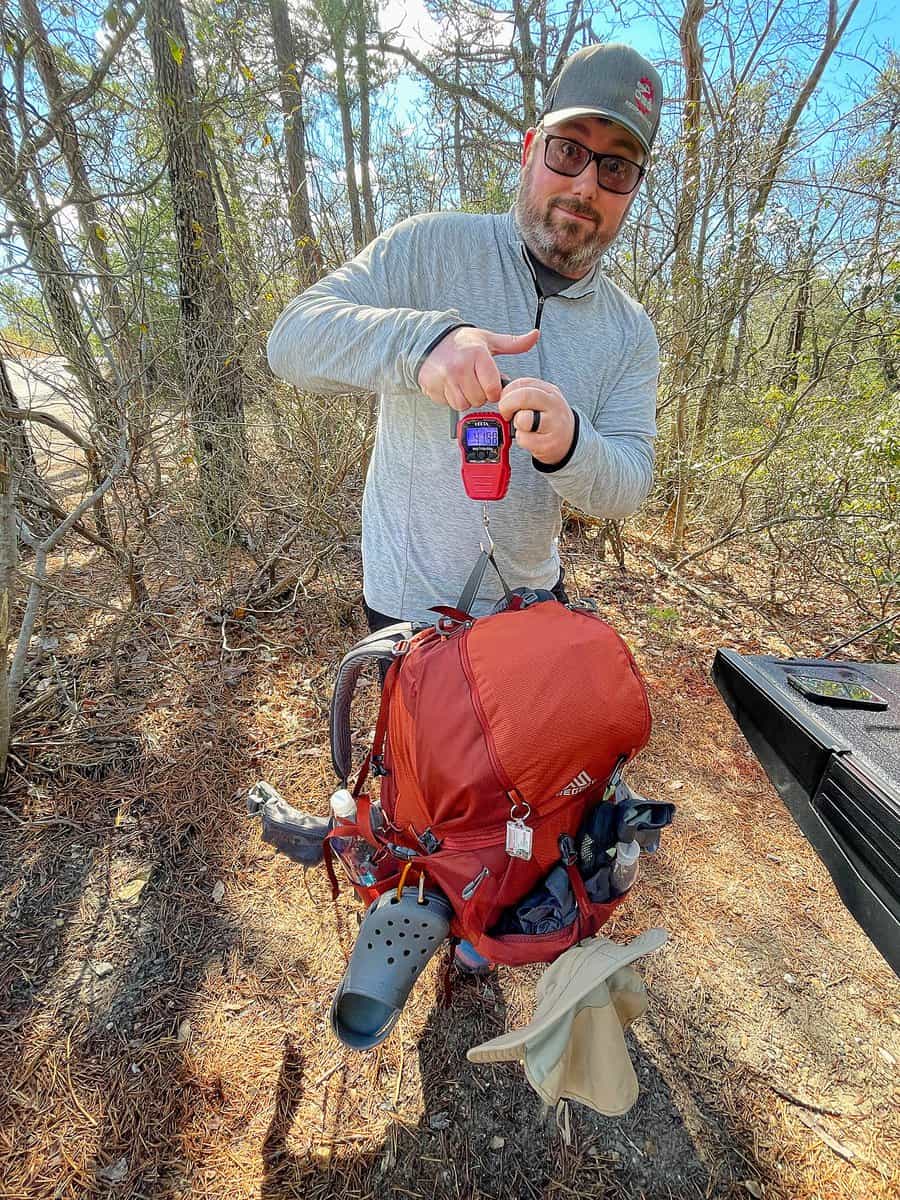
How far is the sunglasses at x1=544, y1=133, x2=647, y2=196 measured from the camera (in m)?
1.28

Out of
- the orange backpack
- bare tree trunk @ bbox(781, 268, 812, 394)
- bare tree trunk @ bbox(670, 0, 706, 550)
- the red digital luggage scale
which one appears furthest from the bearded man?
bare tree trunk @ bbox(781, 268, 812, 394)

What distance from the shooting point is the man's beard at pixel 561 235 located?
129cm

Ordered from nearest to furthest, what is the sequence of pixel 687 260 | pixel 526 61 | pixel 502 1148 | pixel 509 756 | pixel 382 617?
pixel 509 756
pixel 502 1148
pixel 382 617
pixel 687 260
pixel 526 61

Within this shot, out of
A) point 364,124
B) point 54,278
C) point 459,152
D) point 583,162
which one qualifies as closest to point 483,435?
point 583,162

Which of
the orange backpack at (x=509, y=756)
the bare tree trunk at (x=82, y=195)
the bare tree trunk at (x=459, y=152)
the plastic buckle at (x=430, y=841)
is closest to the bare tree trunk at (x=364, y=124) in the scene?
the bare tree trunk at (x=459, y=152)

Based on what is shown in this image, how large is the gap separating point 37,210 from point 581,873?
354 centimetres

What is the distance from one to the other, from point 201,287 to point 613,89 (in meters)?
3.27

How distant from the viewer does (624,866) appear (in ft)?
3.34

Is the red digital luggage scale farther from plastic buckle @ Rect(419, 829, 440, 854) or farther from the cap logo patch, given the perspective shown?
the cap logo patch

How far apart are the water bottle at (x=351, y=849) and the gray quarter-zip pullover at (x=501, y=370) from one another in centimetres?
51

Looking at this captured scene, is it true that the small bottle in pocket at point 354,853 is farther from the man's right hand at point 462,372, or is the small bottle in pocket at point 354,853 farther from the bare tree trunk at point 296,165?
the bare tree trunk at point 296,165

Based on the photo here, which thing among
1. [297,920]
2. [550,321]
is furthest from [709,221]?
[297,920]

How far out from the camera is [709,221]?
13.0ft

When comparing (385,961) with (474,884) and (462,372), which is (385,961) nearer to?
(474,884)
